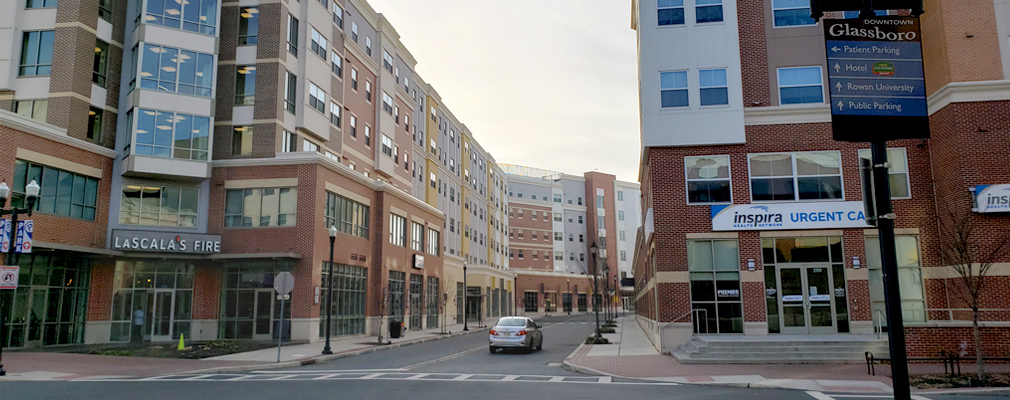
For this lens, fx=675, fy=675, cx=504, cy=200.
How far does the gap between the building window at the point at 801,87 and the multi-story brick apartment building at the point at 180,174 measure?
21.8m

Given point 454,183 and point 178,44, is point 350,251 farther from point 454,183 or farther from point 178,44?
point 454,183

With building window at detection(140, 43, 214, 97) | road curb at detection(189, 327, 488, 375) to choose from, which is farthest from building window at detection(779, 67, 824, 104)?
building window at detection(140, 43, 214, 97)

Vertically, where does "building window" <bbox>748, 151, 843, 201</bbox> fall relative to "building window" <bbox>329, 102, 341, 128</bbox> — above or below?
below

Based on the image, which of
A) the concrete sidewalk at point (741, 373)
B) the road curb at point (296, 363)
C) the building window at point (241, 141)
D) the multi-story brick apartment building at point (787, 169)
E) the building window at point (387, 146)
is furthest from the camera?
the building window at point (387, 146)

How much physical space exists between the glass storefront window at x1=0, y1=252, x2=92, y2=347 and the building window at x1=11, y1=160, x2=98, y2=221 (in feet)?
6.45

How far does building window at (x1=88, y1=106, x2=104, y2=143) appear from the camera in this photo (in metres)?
32.1

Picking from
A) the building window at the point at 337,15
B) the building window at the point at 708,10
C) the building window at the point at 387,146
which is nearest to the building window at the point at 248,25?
the building window at the point at 337,15

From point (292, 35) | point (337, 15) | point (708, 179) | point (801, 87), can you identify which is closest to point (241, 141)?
point (292, 35)

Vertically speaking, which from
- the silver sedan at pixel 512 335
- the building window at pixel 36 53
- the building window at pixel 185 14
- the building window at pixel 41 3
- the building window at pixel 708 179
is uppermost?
the building window at pixel 185 14

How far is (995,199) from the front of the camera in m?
21.1

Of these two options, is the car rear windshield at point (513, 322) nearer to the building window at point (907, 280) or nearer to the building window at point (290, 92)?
the building window at point (907, 280)

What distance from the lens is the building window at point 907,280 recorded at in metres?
22.8

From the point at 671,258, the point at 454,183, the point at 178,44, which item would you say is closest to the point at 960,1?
the point at 671,258

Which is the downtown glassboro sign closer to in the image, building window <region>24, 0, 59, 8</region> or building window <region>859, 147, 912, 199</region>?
building window <region>859, 147, 912, 199</region>
